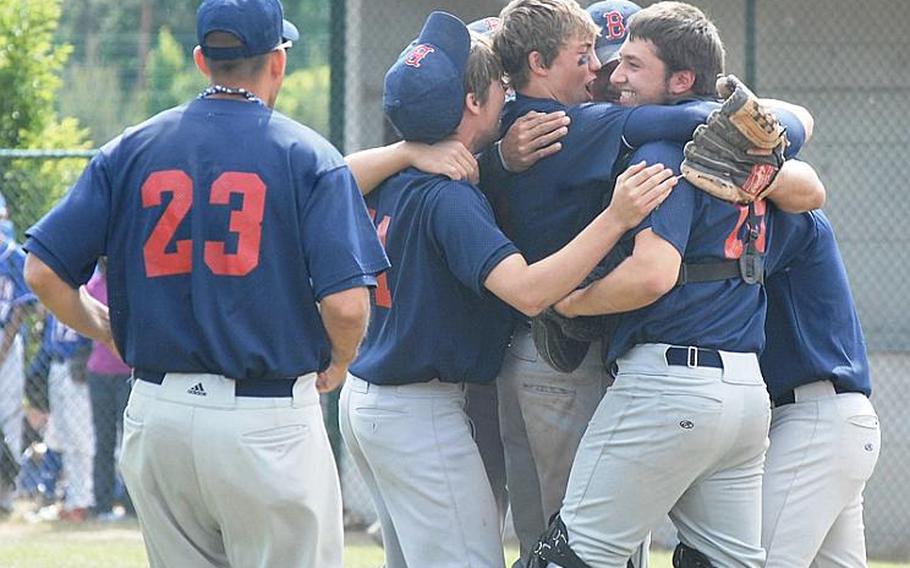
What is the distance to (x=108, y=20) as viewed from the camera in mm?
39938

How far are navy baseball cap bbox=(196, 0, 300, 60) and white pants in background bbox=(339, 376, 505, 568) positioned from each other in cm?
110

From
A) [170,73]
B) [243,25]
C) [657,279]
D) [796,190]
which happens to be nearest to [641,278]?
[657,279]

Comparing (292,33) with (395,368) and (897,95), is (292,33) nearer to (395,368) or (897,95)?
(395,368)

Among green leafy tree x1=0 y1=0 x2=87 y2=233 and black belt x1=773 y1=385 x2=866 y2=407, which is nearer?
black belt x1=773 y1=385 x2=866 y2=407

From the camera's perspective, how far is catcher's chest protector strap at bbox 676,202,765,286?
4305mm

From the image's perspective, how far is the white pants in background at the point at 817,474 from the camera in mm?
A: 4609

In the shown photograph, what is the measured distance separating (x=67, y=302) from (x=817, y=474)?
223 cm

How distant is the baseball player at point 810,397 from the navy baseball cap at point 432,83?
1.01 meters

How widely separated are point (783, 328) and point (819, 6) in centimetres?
613

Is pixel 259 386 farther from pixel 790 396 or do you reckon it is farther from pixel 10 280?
pixel 10 280

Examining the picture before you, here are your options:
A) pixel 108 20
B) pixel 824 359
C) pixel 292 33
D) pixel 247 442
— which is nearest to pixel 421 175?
pixel 292 33

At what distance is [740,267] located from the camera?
14.2 ft

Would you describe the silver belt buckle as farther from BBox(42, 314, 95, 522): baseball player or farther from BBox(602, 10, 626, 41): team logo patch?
BBox(42, 314, 95, 522): baseball player

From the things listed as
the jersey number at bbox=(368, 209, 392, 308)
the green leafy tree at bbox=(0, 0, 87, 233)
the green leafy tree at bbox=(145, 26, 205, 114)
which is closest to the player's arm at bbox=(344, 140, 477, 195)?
the jersey number at bbox=(368, 209, 392, 308)
